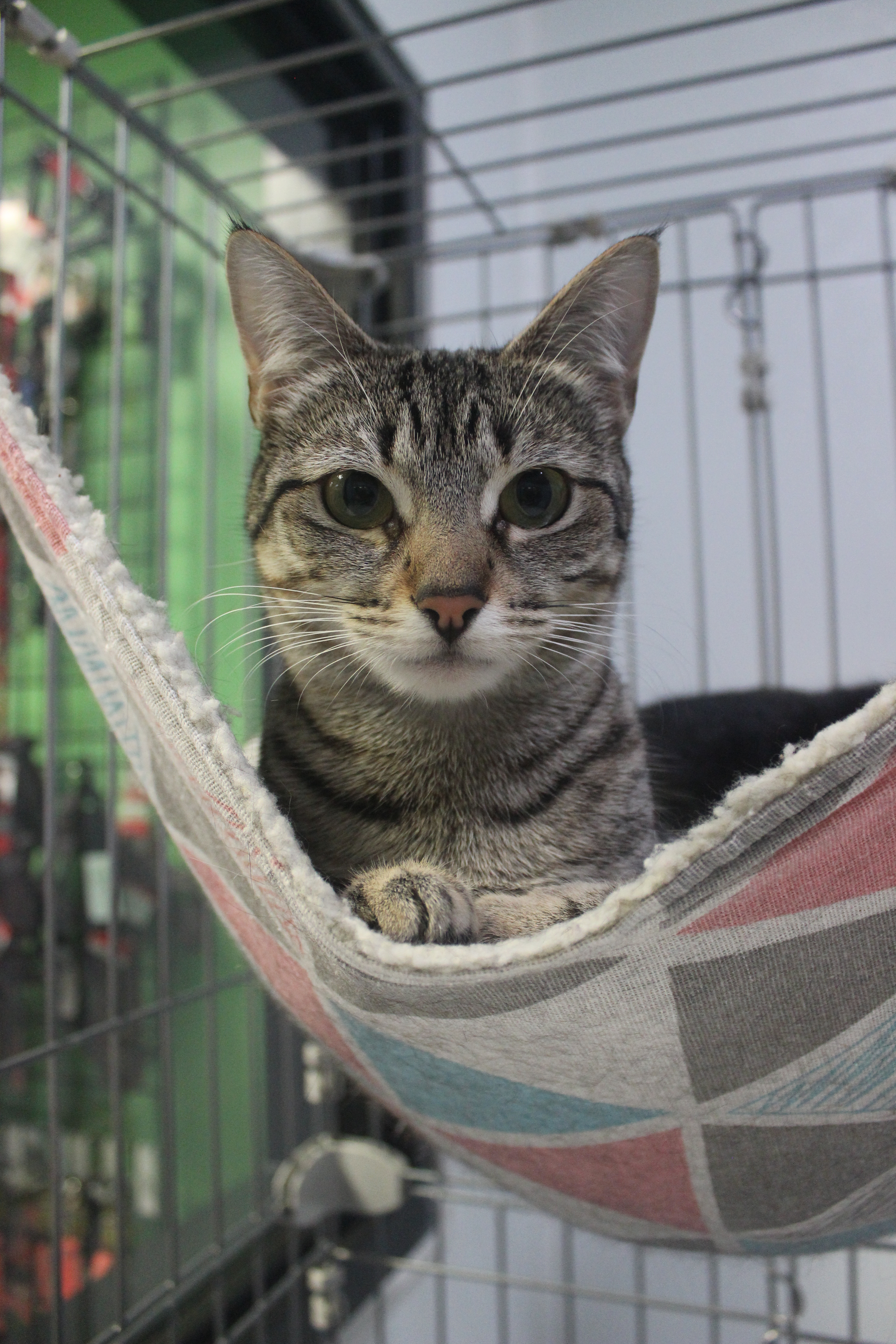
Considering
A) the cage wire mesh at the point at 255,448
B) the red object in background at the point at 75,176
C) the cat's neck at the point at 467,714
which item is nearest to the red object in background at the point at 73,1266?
the cage wire mesh at the point at 255,448

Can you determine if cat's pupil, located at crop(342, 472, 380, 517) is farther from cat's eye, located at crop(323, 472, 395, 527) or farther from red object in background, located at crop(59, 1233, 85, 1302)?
red object in background, located at crop(59, 1233, 85, 1302)

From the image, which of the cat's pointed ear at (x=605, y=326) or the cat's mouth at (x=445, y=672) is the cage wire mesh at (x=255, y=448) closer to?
the cat's pointed ear at (x=605, y=326)

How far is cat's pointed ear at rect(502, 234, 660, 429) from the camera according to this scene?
26.5 inches

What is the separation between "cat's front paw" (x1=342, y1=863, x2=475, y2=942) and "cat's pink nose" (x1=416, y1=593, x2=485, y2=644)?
157 millimetres

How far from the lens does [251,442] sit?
990 millimetres

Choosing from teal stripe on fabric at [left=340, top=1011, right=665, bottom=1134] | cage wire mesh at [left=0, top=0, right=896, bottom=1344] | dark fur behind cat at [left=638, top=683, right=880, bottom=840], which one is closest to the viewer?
teal stripe on fabric at [left=340, top=1011, right=665, bottom=1134]

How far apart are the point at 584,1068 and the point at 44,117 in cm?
88

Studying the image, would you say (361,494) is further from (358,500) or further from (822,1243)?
(822,1243)

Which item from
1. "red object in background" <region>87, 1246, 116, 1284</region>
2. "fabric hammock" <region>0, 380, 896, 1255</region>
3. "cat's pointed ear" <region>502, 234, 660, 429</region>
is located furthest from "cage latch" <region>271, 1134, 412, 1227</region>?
"cat's pointed ear" <region>502, 234, 660, 429</region>

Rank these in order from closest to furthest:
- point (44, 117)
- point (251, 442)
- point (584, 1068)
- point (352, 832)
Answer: point (584, 1068)
point (352, 832)
point (44, 117)
point (251, 442)

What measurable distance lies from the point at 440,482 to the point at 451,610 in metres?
0.12

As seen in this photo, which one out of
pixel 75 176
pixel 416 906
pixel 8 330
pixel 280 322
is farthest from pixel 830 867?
pixel 75 176

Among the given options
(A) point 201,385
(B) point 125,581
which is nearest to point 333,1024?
(B) point 125,581

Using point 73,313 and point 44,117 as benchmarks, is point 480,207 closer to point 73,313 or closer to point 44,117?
point 44,117
